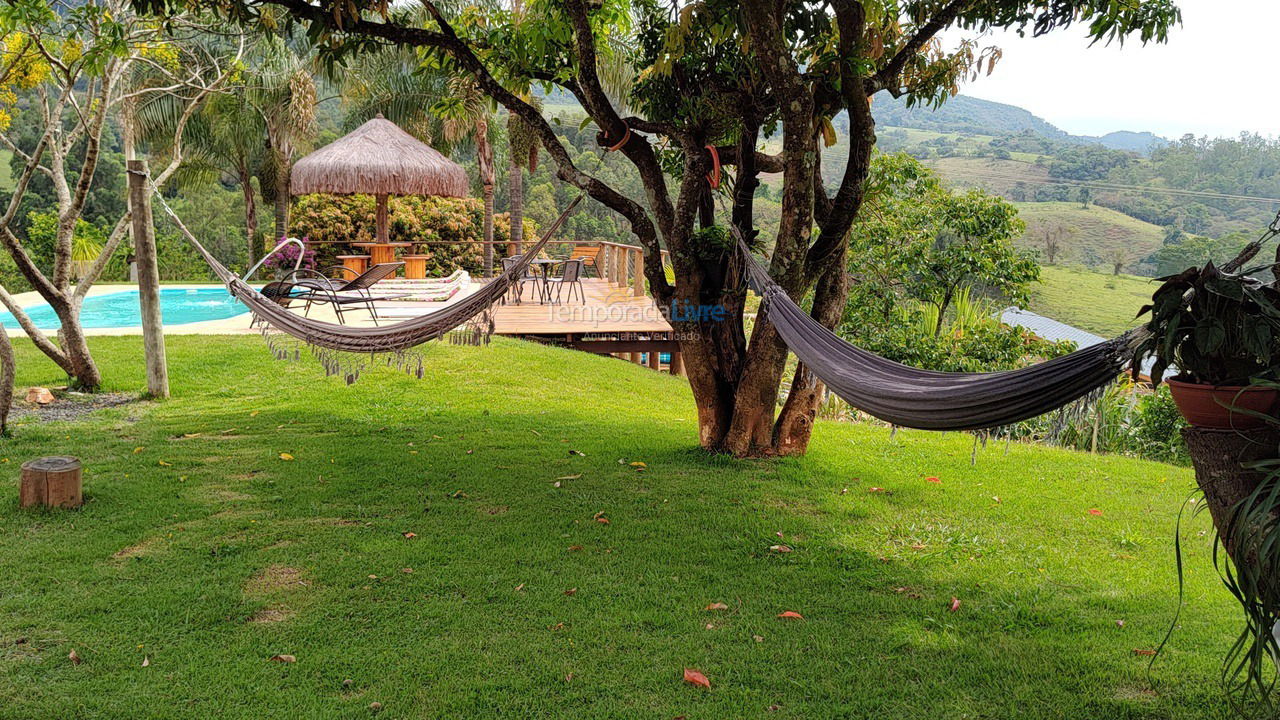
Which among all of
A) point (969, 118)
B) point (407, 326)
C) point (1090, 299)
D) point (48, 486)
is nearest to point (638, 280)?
point (407, 326)

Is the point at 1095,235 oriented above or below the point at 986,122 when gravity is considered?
below

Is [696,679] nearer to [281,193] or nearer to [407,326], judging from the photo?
[407,326]

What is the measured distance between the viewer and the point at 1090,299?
19797mm

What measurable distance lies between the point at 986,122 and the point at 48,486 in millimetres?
42603

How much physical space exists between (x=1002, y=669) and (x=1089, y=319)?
62.8 ft

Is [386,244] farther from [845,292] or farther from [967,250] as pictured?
[845,292]

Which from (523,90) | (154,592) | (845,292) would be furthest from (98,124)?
(845,292)

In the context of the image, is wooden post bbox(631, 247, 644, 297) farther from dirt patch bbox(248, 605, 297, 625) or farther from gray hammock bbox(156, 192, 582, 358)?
dirt patch bbox(248, 605, 297, 625)

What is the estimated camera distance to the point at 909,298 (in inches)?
258

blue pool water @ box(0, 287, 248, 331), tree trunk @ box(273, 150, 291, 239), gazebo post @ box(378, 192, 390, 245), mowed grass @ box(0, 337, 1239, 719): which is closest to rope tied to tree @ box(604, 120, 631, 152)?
mowed grass @ box(0, 337, 1239, 719)

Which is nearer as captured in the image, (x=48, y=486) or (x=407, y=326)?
(x=48, y=486)

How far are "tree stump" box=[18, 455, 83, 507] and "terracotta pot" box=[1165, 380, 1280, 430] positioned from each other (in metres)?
3.26

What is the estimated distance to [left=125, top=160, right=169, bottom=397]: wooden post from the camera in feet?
14.9

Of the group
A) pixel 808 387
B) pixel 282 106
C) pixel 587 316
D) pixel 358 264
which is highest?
pixel 282 106
